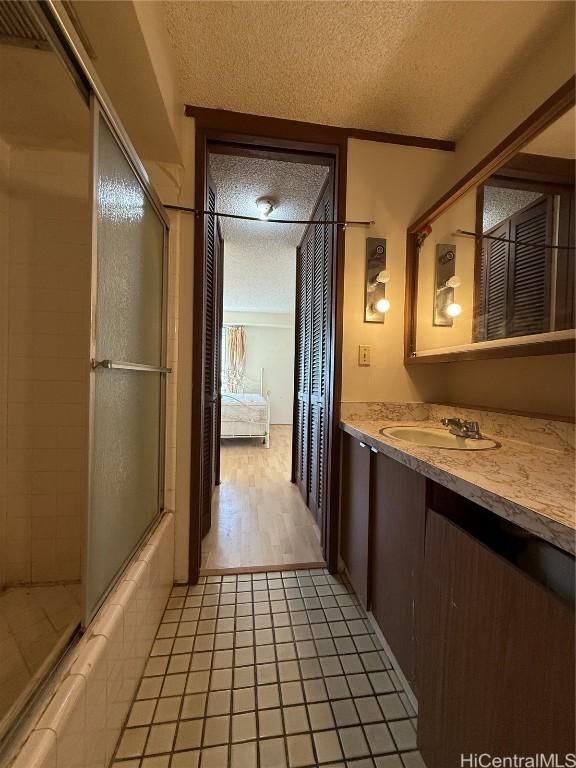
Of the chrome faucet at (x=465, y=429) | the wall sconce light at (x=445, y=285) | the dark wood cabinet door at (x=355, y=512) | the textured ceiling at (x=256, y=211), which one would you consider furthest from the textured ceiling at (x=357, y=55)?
the dark wood cabinet door at (x=355, y=512)

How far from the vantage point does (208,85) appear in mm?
1399

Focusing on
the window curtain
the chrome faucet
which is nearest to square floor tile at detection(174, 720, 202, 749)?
the chrome faucet

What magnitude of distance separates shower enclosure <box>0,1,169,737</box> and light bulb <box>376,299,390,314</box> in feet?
3.66

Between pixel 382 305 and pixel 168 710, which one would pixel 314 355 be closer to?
pixel 382 305

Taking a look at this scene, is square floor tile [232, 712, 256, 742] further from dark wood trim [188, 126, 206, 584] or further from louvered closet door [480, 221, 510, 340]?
louvered closet door [480, 221, 510, 340]

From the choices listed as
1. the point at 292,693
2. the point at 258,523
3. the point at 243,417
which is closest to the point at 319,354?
the point at 258,523

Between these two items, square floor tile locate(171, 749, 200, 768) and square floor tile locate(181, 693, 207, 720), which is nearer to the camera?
square floor tile locate(171, 749, 200, 768)

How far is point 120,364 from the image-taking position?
100cm

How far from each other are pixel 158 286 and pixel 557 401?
1.71 m

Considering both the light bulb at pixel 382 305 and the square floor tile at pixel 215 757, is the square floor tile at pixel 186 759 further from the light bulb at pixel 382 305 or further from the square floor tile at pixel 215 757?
the light bulb at pixel 382 305

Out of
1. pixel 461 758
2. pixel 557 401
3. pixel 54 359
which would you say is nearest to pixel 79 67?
pixel 54 359

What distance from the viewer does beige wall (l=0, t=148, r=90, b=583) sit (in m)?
1.44

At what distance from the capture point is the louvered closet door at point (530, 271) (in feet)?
3.35

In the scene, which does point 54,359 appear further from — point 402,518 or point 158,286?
point 402,518
